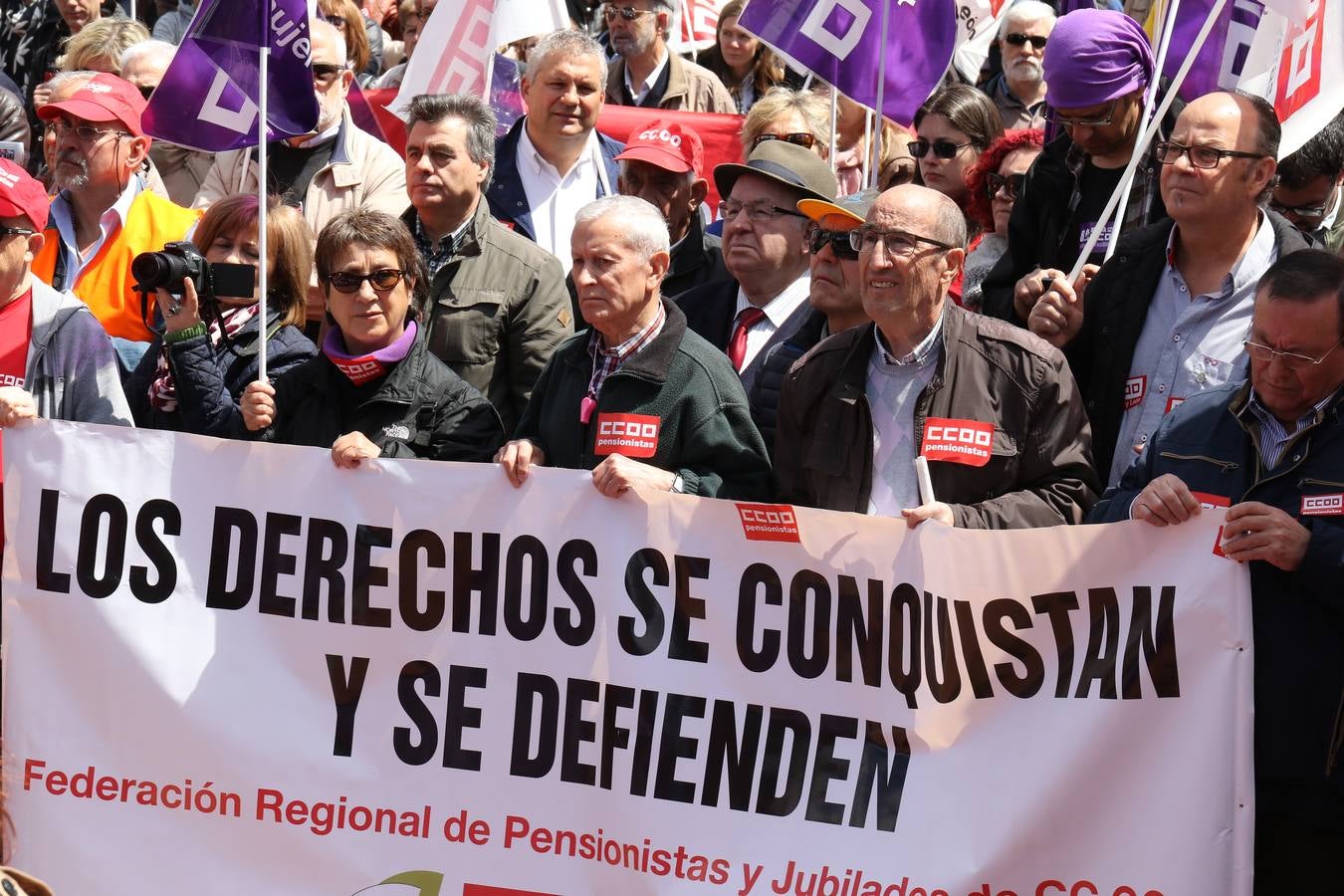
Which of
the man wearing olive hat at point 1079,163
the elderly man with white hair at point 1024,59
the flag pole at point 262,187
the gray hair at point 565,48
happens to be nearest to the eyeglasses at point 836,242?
the man wearing olive hat at point 1079,163

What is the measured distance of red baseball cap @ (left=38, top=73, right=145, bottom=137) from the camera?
23.4 feet

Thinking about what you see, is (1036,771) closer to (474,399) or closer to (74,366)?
(474,399)

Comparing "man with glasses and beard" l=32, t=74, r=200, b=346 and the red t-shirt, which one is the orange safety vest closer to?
"man with glasses and beard" l=32, t=74, r=200, b=346

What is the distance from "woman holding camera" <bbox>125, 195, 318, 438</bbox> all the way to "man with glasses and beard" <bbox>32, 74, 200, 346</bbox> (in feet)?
2.53

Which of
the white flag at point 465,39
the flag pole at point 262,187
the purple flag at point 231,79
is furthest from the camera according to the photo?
the white flag at point 465,39

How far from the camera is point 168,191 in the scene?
8734mm

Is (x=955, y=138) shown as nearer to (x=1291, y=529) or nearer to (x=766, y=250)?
(x=766, y=250)

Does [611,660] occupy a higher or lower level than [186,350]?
lower

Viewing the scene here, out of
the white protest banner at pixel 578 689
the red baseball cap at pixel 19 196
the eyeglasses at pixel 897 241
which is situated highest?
the eyeglasses at pixel 897 241

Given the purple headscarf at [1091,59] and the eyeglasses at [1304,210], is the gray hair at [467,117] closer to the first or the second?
the purple headscarf at [1091,59]

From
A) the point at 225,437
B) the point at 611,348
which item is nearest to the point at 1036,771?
the point at 611,348

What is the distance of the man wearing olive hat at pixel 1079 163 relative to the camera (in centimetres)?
590

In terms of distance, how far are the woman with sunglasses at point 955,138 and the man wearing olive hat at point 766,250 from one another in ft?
4.72

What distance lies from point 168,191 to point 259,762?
14.4 ft
